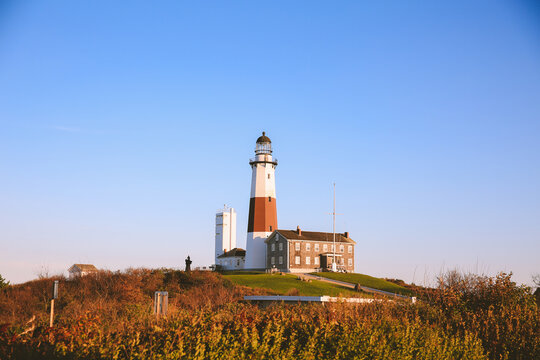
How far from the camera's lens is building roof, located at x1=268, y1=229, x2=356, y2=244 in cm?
6944

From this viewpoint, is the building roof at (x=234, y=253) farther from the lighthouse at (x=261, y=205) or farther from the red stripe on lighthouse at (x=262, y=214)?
the red stripe on lighthouse at (x=262, y=214)

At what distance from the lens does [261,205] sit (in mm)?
68562

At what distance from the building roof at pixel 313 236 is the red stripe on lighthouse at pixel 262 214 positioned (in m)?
1.50

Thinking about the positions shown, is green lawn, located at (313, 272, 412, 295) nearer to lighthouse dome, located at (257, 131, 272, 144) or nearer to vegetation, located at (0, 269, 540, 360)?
lighthouse dome, located at (257, 131, 272, 144)

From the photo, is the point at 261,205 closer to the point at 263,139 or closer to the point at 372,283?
the point at 263,139

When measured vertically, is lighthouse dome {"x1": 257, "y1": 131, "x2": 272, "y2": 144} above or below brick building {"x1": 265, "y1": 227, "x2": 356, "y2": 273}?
Answer: above

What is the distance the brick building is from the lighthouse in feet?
3.74

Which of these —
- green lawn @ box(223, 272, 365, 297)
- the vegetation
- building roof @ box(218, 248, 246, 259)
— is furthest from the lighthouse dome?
the vegetation

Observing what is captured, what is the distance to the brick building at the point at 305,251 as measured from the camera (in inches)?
2697

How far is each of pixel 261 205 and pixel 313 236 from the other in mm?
8410

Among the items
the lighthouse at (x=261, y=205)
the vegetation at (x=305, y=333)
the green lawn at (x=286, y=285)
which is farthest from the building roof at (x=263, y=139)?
the vegetation at (x=305, y=333)

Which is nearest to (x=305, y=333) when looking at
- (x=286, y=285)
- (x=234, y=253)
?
(x=286, y=285)

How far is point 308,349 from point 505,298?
13.2 metres

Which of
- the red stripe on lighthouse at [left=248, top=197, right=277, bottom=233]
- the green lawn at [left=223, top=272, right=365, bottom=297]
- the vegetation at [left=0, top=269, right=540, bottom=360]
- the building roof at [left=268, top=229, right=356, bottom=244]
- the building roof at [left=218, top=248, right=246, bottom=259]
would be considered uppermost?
the red stripe on lighthouse at [left=248, top=197, right=277, bottom=233]
